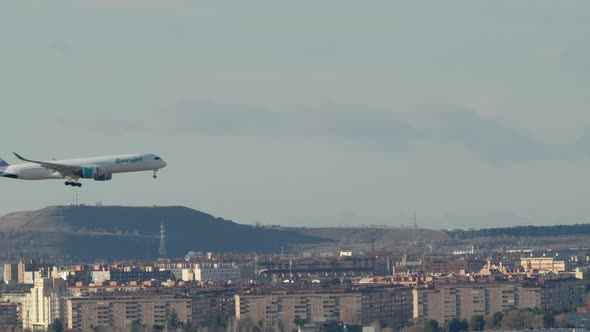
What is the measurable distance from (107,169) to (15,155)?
7307 mm

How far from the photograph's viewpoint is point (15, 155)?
148625 millimetres

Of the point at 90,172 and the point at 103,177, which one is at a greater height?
the point at 90,172

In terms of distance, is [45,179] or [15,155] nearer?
[15,155]

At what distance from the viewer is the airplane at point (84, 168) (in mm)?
152750

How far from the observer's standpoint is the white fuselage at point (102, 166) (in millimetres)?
153125

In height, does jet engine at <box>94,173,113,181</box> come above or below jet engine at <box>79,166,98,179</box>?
below

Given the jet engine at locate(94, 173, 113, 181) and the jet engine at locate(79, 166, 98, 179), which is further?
the jet engine at locate(79, 166, 98, 179)

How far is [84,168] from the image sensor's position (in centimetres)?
15338

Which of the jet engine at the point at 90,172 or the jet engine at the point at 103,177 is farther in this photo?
the jet engine at the point at 90,172

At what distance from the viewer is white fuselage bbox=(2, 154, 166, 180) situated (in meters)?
153

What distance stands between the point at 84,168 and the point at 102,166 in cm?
138

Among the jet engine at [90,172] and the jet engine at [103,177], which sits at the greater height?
the jet engine at [90,172]

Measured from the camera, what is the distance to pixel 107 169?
153 meters

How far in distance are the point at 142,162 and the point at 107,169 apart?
3281 millimetres
